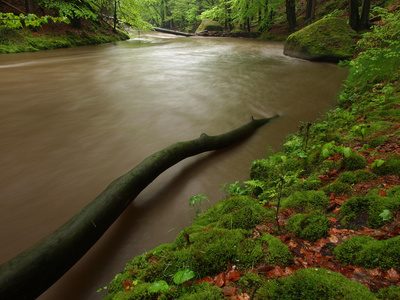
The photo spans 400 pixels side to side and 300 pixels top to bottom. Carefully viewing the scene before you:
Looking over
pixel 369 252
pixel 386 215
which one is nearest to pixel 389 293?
pixel 369 252

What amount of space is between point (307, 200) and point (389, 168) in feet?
3.38

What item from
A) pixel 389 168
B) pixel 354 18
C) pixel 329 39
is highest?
pixel 354 18

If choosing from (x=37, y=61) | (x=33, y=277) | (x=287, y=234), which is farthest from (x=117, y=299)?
(x=37, y=61)

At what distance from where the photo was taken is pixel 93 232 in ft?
8.43

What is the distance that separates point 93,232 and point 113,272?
0.54m

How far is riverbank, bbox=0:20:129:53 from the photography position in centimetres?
1537

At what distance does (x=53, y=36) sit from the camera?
18359mm

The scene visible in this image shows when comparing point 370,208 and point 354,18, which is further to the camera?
point 354,18

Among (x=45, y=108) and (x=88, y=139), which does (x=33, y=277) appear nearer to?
(x=88, y=139)

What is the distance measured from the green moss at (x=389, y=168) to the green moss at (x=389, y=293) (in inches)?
66.7

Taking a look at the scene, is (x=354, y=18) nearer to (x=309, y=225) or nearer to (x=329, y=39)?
(x=329, y=39)

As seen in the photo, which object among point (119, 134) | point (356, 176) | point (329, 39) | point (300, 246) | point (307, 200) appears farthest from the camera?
point (329, 39)

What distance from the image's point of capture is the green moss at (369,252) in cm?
148

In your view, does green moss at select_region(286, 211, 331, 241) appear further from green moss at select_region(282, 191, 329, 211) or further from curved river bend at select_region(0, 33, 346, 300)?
curved river bend at select_region(0, 33, 346, 300)
